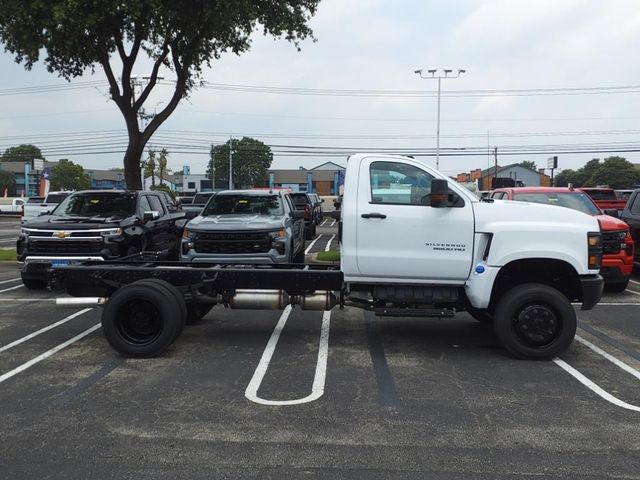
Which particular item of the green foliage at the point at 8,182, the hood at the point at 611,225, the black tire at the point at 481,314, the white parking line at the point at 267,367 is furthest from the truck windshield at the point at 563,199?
the green foliage at the point at 8,182

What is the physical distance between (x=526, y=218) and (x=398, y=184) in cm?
147

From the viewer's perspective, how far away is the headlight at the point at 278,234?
350 inches

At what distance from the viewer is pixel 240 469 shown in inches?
147

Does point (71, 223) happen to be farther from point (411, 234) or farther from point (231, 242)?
point (411, 234)

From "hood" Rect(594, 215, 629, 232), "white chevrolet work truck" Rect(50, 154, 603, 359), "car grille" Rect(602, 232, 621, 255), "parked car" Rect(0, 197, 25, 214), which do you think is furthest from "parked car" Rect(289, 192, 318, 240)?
"parked car" Rect(0, 197, 25, 214)

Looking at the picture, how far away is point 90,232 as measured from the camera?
A: 9047 mm

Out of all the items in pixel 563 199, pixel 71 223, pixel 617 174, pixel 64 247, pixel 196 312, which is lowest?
pixel 196 312

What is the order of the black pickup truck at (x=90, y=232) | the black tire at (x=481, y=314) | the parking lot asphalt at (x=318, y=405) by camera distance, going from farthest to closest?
the black pickup truck at (x=90, y=232)
the black tire at (x=481, y=314)
the parking lot asphalt at (x=318, y=405)

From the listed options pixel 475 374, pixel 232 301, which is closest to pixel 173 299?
pixel 232 301

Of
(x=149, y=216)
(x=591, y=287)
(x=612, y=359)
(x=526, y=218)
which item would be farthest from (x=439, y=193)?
(x=149, y=216)

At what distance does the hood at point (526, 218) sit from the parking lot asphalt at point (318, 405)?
4.99 ft

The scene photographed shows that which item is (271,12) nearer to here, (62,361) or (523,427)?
(62,361)

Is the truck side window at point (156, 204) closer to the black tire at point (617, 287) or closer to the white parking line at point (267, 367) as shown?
the white parking line at point (267, 367)

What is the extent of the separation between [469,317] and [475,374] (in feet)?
9.41
